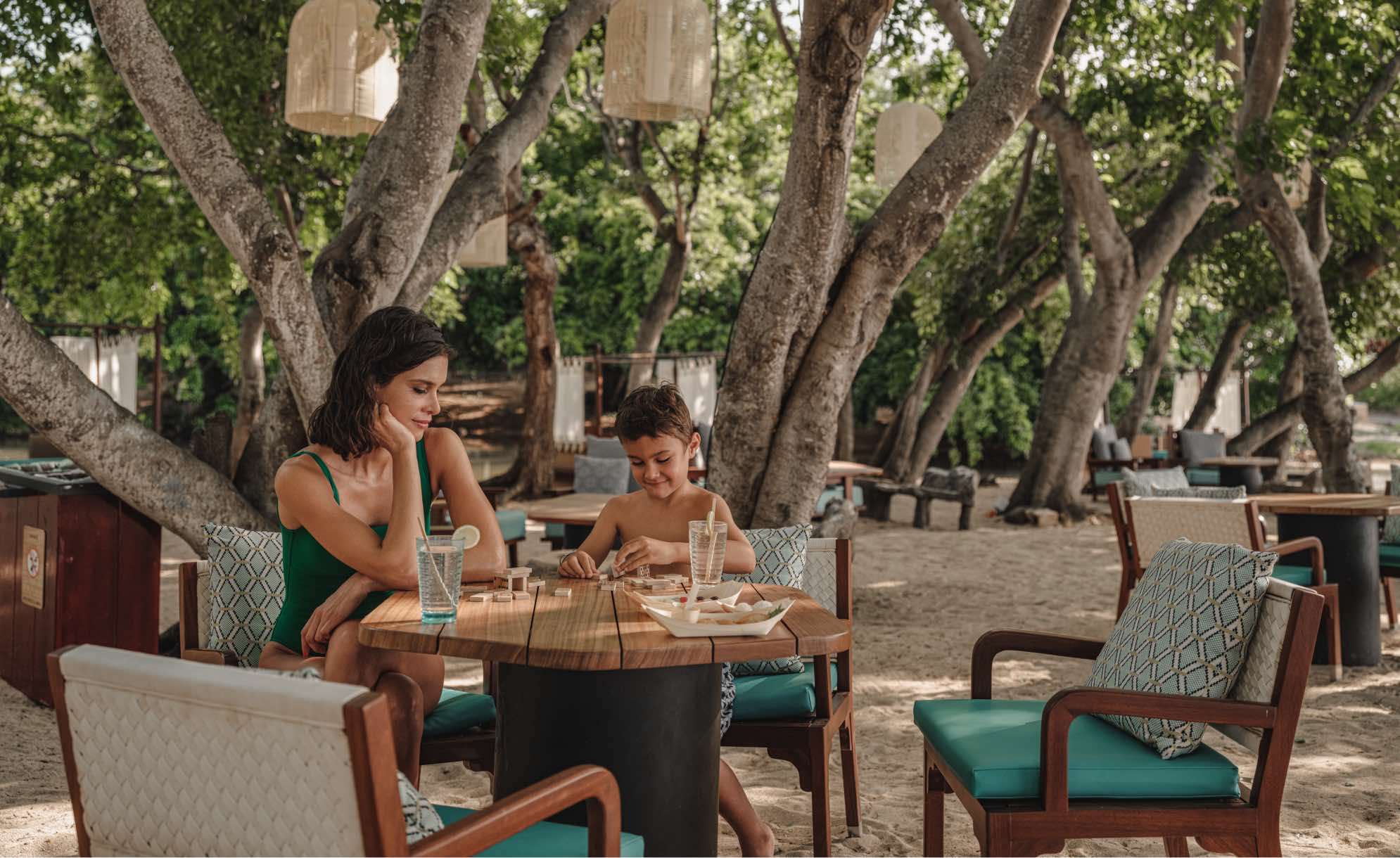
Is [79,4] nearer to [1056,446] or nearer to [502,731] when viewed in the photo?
[502,731]

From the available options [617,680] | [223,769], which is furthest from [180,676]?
[617,680]

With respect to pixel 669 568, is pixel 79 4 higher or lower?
higher

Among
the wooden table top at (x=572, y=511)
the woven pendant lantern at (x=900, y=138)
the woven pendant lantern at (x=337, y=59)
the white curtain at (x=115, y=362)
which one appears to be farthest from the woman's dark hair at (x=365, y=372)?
the white curtain at (x=115, y=362)

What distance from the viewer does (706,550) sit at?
2582 mm

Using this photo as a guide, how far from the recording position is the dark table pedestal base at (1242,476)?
1353 centimetres

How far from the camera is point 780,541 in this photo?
3.29 meters

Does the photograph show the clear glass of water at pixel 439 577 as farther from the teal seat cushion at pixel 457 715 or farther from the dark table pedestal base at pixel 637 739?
the teal seat cushion at pixel 457 715

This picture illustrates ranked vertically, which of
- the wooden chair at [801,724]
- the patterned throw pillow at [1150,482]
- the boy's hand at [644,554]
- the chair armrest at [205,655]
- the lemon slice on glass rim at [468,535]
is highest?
the lemon slice on glass rim at [468,535]

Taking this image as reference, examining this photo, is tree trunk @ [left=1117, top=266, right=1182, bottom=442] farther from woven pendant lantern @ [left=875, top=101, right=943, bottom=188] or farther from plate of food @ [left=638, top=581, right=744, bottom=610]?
plate of food @ [left=638, top=581, right=744, bottom=610]

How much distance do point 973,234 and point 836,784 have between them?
430 inches

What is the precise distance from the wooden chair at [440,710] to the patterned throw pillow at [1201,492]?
12.8 feet

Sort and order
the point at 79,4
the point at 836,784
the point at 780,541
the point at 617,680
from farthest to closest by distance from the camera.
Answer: the point at 79,4 < the point at 836,784 < the point at 780,541 < the point at 617,680

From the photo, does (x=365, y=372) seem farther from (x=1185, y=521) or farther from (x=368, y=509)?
(x=1185, y=521)

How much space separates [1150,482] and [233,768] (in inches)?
215
